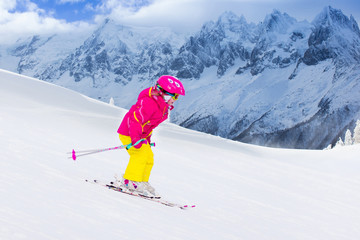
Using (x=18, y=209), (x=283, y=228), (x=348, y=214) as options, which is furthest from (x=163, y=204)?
(x=348, y=214)

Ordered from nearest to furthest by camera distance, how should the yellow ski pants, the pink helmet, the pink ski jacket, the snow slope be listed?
the snow slope, the pink ski jacket, the pink helmet, the yellow ski pants

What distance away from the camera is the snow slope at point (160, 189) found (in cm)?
393

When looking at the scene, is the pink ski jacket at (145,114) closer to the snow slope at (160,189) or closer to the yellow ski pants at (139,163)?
the yellow ski pants at (139,163)

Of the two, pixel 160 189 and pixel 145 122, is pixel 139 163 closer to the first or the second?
pixel 145 122

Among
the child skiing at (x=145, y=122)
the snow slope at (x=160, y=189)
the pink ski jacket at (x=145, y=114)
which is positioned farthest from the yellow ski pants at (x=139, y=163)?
the snow slope at (x=160, y=189)

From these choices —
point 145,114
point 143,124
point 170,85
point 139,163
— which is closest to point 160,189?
point 139,163

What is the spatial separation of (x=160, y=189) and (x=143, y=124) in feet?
4.87

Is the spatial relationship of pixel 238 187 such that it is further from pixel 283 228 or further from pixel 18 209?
pixel 18 209

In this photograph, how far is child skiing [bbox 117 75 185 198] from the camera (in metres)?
5.79

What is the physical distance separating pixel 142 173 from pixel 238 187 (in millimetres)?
3007

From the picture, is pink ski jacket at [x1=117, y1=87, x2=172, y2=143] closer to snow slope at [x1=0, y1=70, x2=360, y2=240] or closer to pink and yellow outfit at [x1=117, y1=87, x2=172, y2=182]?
pink and yellow outfit at [x1=117, y1=87, x2=172, y2=182]

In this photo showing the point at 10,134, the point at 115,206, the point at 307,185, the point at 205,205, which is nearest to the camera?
the point at 115,206

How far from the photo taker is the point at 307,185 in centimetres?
1036

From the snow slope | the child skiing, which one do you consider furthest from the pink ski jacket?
the snow slope
